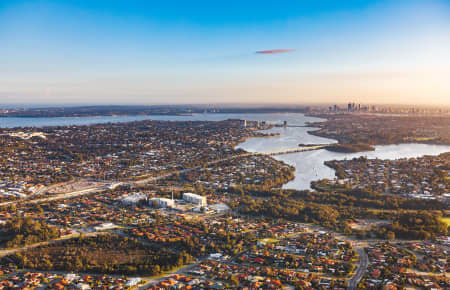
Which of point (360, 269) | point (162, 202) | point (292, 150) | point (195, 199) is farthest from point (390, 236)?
point (292, 150)

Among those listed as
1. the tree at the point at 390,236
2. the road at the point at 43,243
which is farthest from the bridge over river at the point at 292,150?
Answer: the road at the point at 43,243

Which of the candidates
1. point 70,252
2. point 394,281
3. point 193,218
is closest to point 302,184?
point 193,218

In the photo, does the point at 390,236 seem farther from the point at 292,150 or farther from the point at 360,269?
the point at 292,150

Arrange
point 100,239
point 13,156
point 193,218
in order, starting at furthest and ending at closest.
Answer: point 13,156 < point 193,218 < point 100,239

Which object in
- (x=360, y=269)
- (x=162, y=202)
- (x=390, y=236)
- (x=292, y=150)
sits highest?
(x=292, y=150)

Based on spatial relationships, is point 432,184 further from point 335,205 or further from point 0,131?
point 0,131

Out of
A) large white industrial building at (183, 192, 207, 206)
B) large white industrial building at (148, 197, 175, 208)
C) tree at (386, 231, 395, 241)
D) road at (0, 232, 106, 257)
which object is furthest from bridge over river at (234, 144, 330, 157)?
road at (0, 232, 106, 257)

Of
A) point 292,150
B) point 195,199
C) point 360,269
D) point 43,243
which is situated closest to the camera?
point 360,269

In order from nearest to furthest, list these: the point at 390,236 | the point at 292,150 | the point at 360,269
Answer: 1. the point at 360,269
2. the point at 390,236
3. the point at 292,150
